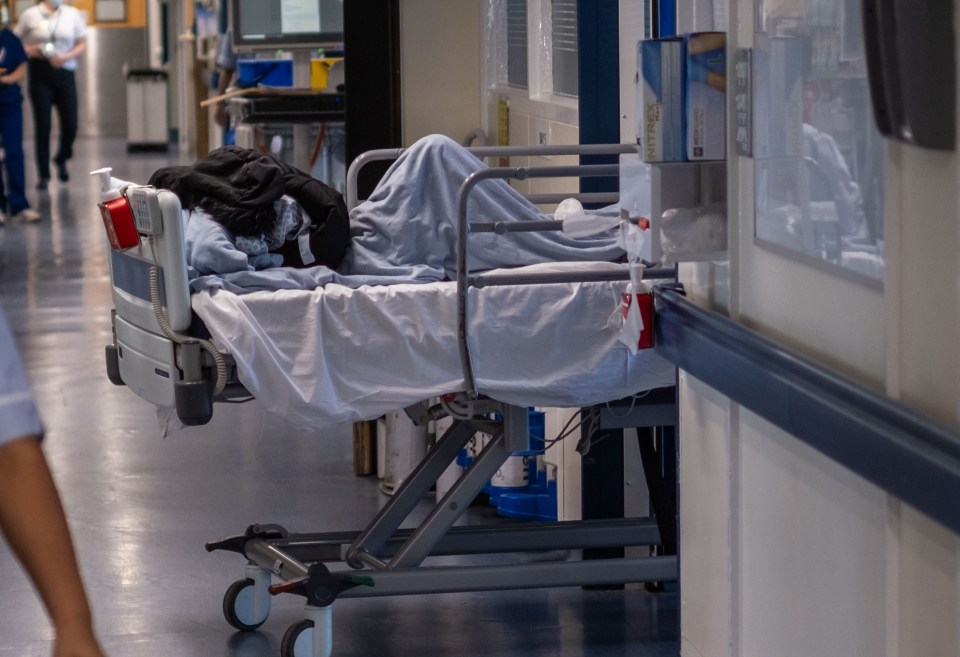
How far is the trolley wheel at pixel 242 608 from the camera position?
352 cm

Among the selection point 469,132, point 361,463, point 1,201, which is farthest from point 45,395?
point 1,201

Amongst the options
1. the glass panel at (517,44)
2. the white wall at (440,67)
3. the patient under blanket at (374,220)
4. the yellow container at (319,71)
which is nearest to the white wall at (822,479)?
the patient under blanket at (374,220)

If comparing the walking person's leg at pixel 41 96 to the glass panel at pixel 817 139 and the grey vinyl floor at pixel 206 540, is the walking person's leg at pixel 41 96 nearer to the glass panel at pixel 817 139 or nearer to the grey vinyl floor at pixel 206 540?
the grey vinyl floor at pixel 206 540

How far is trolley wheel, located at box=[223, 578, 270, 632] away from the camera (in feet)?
11.6

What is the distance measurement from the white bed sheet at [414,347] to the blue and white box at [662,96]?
70cm

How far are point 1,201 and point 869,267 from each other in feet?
36.8

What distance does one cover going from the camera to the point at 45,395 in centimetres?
605

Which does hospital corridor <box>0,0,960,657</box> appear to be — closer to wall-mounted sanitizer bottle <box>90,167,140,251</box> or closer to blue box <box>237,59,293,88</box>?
wall-mounted sanitizer bottle <box>90,167,140,251</box>

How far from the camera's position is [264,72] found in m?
8.76

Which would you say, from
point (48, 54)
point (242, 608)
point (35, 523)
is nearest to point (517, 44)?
point (242, 608)

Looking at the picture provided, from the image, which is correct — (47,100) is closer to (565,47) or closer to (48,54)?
(48,54)

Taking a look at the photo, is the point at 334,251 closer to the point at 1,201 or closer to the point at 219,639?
the point at 219,639

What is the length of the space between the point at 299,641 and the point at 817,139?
5.77ft

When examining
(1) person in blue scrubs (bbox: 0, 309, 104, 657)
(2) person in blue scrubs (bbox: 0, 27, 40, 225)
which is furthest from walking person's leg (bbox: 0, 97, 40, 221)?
(1) person in blue scrubs (bbox: 0, 309, 104, 657)
